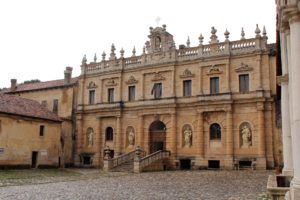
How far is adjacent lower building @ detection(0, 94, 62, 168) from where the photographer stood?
1201 inches

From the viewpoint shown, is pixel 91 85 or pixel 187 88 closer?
pixel 187 88

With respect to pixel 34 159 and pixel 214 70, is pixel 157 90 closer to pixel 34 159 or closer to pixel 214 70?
pixel 214 70

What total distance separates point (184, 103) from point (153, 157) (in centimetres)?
614

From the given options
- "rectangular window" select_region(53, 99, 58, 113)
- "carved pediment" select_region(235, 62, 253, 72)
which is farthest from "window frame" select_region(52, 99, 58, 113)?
"carved pediment" select_region(235, 62, 253, 72)

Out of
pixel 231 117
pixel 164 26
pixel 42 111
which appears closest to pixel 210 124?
pixel 231 117

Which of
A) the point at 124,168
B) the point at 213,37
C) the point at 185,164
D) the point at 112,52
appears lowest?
the point at 124,168

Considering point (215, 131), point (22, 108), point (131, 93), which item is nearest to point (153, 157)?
point (215, 131)

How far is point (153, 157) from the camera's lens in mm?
32719

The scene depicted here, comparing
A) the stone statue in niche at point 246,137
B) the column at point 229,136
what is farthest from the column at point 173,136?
the stone statue in niche at point 246,137

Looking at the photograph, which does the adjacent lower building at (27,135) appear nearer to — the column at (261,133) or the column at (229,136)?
the column at (229,136)

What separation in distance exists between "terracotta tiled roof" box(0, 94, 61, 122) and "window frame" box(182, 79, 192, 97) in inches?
520

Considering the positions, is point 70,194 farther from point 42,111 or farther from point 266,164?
point 42,111

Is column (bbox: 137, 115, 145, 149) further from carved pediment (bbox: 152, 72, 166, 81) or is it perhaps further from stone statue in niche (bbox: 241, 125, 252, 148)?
stone statue in niche (bbox: 241, 125, 252, 148)

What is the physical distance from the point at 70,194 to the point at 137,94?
75.5 feet
